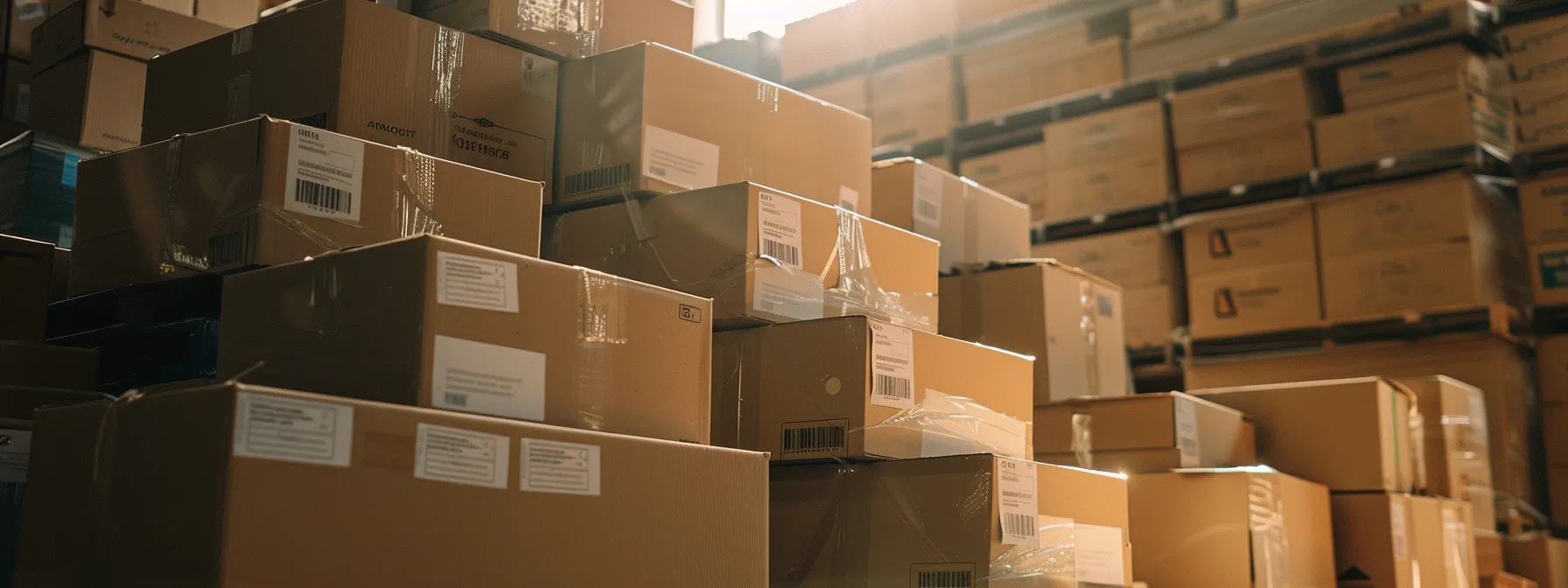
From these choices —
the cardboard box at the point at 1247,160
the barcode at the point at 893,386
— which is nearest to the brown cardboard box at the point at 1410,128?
the cardboard box at the point at 1247,160

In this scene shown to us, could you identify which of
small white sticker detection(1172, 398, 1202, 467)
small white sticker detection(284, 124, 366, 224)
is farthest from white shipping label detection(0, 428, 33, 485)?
small white sticker detection(1172, 398, 1202, 467)

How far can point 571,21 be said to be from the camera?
2541mm

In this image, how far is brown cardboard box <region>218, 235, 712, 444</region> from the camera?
5.18 feet

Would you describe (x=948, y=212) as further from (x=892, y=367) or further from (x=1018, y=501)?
(x=1018, y=501)

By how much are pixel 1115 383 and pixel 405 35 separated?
209 cm

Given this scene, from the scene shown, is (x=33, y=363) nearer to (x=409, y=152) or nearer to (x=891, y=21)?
(x=409, y=152)

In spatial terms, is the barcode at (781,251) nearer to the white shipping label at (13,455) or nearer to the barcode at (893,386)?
the barcode at (893,386)

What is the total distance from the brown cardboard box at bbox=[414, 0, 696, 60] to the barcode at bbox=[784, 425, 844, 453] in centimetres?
87

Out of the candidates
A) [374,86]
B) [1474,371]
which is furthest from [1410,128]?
[374,86]

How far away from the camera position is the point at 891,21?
546 cm

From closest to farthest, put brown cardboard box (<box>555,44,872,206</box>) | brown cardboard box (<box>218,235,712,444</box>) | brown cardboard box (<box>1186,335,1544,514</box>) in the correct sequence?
brown cardboard box (<box>218,235,712,444</box>) → brown cardboard box (<box>555,44,872,206</box>) → brown cardboard box (<box>1186,335,1544,514</box>)

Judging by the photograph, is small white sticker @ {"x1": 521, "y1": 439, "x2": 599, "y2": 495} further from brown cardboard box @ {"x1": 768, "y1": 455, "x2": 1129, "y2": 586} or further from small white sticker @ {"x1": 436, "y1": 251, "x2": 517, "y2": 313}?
brown cardboard box @ {"x1": 768, "y1": 455, "x2": 1129, "y2": 586}

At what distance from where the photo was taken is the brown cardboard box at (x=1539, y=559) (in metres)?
3.64

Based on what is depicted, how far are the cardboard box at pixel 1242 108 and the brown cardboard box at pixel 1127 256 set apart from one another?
350mm
